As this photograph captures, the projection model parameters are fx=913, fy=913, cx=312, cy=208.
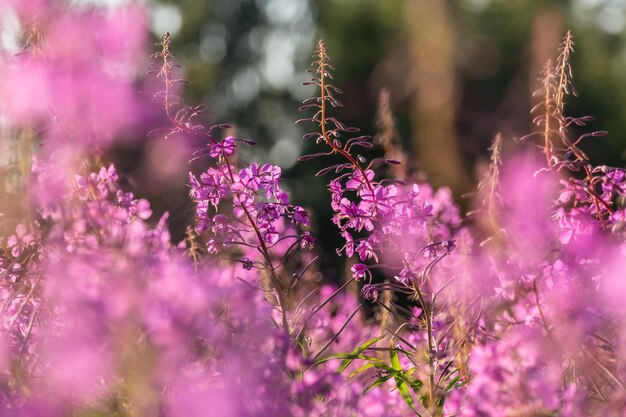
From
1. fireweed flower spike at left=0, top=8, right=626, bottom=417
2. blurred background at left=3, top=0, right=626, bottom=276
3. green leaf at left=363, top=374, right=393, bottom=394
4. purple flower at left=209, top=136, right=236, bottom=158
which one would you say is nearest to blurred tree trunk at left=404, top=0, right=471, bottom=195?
blurred background at left=3, top=0, right=626, bottom=276

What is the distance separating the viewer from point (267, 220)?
2.23 metres

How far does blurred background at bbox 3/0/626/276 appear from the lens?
15086mm

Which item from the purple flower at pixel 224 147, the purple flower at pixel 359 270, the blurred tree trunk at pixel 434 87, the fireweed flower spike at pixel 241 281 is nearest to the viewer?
the fireweed flower spike at pixel 241 281

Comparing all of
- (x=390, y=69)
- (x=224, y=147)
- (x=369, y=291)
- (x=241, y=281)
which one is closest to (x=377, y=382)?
(x=369, y=291)

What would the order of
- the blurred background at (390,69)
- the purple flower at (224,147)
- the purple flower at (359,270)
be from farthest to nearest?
the blurred background at (390,69), the purple flower at (359,270), the purple flower at (224,147)

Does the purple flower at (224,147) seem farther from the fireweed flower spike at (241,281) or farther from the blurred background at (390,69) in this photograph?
the blurred background at (390,69)

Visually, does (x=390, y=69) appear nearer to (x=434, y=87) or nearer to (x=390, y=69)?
(x=390, y=69)

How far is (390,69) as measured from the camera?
55.8 ft

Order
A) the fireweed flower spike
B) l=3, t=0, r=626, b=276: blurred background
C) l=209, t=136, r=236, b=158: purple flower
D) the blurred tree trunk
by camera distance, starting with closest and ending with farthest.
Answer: the fireweed flower spike → l=209, t=136, r=236, b=158: purple flower → the blurred tree trunk → l=3, t=0, r=626, b=276: blurred background

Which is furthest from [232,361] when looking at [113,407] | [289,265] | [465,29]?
[465,29]

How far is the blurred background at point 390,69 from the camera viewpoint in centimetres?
1509

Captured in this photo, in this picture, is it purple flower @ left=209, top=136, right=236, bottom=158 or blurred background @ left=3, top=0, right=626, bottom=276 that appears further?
blurred background @ left=3, top=0, right=626, bottom=276

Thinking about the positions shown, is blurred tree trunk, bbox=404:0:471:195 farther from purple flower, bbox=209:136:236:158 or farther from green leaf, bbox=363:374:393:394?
purple flower, bbox=209:136:236:158

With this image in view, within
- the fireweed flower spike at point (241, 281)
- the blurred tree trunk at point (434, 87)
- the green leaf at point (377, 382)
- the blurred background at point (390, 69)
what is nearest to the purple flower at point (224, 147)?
the fireweed flower spike at point (241, 281)
